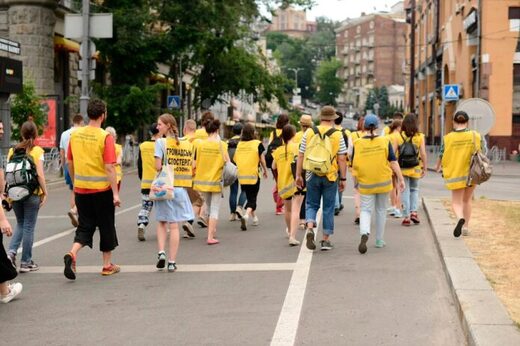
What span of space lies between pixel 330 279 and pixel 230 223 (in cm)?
536

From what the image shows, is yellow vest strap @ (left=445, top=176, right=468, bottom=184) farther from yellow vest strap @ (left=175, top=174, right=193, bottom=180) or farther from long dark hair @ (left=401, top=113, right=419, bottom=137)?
yellow vest strap @ (left=175, top=174, right=193, bottom=180)

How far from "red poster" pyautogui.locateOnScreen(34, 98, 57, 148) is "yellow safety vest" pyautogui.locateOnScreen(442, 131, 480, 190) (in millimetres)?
16930

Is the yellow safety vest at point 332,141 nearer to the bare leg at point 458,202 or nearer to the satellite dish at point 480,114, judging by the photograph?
the bare leg at point 458,202

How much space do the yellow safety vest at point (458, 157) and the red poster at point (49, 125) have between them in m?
16.9

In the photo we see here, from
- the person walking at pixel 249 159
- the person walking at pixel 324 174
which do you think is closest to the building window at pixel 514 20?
the person walking at pixel 249 159

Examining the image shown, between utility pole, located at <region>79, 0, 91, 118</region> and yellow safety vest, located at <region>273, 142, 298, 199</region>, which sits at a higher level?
utility pole, located at <region>79, 0, 91, 118</region>

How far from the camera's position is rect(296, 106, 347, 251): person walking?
9492 millimetres

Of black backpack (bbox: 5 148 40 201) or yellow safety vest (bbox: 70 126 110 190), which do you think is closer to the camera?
yellow safety vest (bbox: 70 126 110 190)

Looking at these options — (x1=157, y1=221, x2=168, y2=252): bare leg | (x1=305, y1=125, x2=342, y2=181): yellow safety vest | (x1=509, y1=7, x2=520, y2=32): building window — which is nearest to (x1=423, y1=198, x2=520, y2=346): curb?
(x1=305, y1=125, x2=342, y2=181): yellow safety vest

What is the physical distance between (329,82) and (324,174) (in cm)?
13981

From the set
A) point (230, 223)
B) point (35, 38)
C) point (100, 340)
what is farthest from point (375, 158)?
point (35, 38)

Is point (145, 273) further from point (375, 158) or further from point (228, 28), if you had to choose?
point (228, 28)

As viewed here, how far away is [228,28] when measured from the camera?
34.0 m

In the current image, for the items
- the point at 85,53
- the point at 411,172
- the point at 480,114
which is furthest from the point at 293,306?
the point at 85,53
